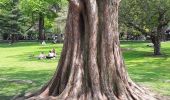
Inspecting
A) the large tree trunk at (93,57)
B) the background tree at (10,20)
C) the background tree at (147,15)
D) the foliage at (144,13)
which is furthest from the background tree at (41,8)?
the large tree trunk at (93,57)

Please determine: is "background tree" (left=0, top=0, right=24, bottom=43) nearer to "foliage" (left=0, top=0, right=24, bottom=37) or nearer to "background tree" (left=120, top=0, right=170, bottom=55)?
"foliage" (left=0, top=0, right=24, bottom=37)

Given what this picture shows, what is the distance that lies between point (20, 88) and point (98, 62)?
4.90m

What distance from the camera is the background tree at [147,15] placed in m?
32.6

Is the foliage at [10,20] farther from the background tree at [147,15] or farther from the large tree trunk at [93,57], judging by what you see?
the large tree trunk at [93,57]

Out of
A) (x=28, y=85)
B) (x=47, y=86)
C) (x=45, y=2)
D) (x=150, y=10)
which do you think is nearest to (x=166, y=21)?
(x=150, y=10)

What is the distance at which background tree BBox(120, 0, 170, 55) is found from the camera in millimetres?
32594

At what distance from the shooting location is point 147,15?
33.0 m

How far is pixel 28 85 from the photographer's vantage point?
15.9 m

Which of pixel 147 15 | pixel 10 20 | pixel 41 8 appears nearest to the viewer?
pixel 147 15

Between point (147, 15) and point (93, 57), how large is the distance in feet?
74.7

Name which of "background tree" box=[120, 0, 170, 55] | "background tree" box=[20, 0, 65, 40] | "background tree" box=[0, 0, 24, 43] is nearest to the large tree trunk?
"background tree" box=[120, 0, 170, 55]

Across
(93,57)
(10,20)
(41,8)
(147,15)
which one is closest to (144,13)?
(147,15)

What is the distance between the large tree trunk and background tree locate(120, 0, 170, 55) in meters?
21.7

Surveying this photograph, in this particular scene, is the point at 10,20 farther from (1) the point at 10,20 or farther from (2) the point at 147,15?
(2) the point at 147,15
